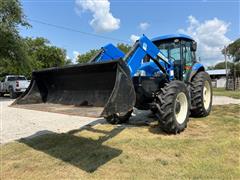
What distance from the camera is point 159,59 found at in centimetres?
624

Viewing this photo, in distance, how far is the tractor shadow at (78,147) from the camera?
4281 millimetres

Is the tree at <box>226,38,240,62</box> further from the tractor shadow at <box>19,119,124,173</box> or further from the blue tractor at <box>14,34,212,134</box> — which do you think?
the tractor shadow at <box>19,119,124,173</box>

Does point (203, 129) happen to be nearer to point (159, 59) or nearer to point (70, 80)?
point (159, 59)

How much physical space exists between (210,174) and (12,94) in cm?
1940

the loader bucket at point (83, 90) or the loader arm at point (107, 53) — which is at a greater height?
the loader arm at point (107, 53)

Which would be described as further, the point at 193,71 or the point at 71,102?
the point at 193,71

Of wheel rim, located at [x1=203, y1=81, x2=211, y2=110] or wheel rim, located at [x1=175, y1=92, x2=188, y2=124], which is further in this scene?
wheel rim, located at [x1=203, y1=81, x2=211, y2=110]

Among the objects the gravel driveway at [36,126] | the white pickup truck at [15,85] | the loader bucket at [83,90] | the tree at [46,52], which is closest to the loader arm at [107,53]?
the loader bucket at [83,90]

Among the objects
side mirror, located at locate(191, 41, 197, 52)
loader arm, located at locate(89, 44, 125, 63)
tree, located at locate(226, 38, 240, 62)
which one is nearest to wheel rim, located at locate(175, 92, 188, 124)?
loader arm, located at locate(89, 44, 125, 63)

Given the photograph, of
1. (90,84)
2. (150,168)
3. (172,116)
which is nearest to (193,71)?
(172,116)

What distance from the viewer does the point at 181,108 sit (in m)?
6.15

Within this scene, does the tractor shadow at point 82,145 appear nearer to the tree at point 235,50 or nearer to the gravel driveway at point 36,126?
the gravel driveway at point 36,126

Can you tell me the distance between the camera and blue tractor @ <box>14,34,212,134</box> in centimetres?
406

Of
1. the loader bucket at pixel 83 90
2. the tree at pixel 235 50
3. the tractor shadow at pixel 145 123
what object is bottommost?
the tractor shadow at pixel 145 123
